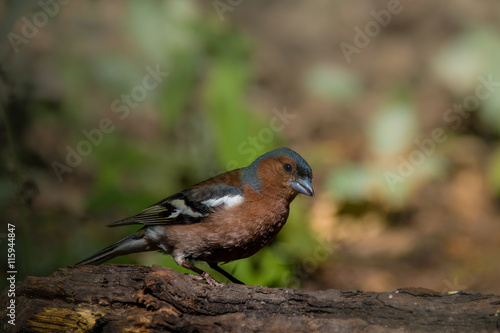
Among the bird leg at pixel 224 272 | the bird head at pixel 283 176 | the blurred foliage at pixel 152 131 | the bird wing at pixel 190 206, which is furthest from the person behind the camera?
the blurred foliage at pixel 152 131

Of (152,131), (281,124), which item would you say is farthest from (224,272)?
(281,124)

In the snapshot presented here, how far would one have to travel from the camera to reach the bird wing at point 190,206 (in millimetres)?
4072

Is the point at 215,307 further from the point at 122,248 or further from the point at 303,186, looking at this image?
the point at 303,186

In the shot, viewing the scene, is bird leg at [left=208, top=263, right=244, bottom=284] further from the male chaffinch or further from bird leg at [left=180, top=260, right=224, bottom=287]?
bird leg at [left=180, top=260, right=224, bottom=287]

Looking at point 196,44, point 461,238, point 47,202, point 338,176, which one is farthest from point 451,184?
point 47,202

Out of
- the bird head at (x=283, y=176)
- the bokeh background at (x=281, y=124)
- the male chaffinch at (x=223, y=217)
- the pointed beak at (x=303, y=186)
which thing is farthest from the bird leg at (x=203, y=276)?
the pointed beak at (x=303, y=186)

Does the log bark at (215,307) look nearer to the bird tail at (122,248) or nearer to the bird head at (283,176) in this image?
the bird tail at (122,248)

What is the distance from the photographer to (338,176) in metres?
6.42

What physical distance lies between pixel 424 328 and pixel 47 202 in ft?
15.6

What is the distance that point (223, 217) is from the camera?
13.0ft

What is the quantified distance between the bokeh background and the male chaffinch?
33 centimetres

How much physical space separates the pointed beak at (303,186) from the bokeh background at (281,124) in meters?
0.83

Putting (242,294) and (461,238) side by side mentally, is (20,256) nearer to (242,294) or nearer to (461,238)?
(242,294)

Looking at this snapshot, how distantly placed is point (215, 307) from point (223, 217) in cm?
88
